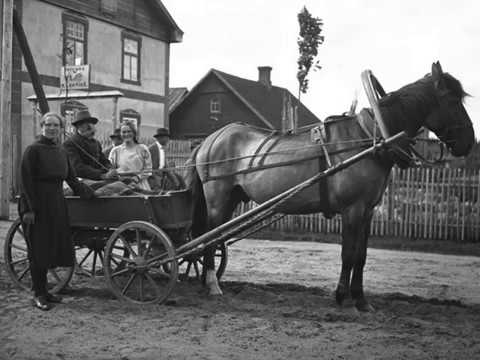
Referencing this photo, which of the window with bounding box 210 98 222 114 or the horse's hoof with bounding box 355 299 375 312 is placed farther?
the window with bounding box 210 98 222 114

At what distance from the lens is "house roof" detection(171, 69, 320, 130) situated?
32312 millimetres

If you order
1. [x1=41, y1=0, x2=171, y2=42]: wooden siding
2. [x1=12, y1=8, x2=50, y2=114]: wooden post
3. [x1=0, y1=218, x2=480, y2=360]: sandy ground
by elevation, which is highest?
[x1=41, y1=0, x2=171, y2=42]: wooden siding

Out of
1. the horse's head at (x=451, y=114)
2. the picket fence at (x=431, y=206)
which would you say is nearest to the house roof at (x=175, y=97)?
the picket fence at (x=431, y=206)

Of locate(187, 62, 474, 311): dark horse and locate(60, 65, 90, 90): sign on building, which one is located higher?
locate(60, 65, 90, 90): sign on building

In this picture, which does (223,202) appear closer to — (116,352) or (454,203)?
(116,352)

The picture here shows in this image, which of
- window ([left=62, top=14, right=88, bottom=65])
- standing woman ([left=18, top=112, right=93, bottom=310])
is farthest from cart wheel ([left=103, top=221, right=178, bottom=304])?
window ([left=62, top=14, right=88, bottom=65])

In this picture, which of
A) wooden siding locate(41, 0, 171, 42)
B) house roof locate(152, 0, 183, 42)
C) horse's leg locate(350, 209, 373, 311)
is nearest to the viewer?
horse's leg locate(350, 209, 373, 311)

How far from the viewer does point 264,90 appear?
120 ft

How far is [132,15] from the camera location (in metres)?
23.9

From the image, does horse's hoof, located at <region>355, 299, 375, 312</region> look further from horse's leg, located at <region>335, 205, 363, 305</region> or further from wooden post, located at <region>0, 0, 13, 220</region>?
wooden post, located at <region>0, 0, 13, 220</region>

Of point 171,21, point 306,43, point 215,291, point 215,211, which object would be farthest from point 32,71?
point 306,43

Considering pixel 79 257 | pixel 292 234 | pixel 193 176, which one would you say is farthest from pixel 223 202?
pixel 292 234

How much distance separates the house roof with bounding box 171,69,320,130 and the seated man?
2453 centimetres

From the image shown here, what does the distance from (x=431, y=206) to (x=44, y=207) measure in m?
7.61
